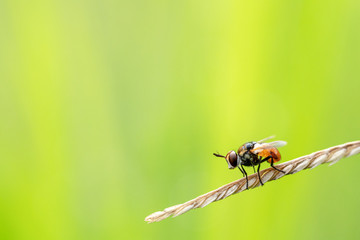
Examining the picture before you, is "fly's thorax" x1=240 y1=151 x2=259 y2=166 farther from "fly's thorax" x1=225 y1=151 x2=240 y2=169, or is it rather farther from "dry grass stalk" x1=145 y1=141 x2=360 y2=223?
"dry grass stalk" x1=145 y1=141 x2=360 y2=223

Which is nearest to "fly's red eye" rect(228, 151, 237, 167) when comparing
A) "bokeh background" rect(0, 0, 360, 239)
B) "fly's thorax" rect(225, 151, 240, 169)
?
"fly's thorax" rect(225, 151, 240, 169)

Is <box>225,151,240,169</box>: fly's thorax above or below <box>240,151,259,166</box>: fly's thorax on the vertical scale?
above

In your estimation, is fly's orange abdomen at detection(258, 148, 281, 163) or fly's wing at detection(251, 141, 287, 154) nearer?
fly's wing at detection(251, 141, 287, 154)

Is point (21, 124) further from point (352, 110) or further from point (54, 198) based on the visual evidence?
point (352, 110)

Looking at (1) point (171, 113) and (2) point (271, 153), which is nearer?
(2) point (271, 153)

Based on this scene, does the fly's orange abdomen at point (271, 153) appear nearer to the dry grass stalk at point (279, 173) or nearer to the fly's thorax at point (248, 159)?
the fly's thorax at point (248, 159)

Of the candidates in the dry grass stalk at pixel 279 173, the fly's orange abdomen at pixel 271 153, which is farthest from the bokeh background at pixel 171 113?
the dry grass stalk at pixel 279 173

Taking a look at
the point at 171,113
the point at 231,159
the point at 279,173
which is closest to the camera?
the point at 279,173

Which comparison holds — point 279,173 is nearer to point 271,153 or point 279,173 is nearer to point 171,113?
point 271,153

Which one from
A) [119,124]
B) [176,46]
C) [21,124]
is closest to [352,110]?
[176,46]

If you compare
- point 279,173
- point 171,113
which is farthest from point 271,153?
point 279,173
